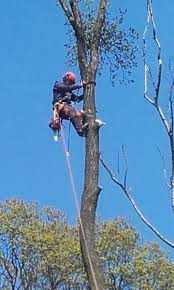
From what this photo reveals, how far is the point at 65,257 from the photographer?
108 feet

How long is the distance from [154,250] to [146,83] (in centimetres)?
2753

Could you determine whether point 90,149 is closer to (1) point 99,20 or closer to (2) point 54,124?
(2) point 54,124

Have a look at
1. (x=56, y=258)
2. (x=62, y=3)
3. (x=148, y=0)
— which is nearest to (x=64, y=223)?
(x=56, y=258)

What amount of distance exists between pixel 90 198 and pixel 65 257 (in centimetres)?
2525

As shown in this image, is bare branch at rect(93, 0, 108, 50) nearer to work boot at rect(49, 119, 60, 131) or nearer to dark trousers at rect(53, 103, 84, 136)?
dark trousers at rect(53, 103, 84, 136)

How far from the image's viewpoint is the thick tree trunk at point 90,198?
7478 millimetres

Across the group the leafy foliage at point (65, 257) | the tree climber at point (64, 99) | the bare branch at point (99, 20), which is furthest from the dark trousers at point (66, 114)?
the leafy foliage at point (65, 257)

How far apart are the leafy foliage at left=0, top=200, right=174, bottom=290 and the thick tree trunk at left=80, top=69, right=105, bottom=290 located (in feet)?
79.3

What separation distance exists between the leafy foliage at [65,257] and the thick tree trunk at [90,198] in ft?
79.3

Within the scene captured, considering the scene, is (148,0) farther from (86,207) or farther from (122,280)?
(122,280)

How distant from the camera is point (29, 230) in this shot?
107 feet

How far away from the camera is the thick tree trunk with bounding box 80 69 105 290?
7478 millimetres

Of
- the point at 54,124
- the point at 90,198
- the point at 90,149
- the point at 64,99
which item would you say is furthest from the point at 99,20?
the point at 90,198

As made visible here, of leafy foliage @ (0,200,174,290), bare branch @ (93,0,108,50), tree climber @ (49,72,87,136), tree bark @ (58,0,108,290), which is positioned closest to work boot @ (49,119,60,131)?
tree climber @ (49,72,87,136)
